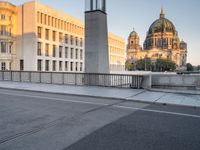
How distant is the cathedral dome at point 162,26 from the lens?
146m

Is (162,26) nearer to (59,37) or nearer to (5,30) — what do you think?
(59,37)

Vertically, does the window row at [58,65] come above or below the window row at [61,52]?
below

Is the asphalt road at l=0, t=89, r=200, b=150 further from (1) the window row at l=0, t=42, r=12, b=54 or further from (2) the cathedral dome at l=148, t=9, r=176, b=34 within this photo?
(2) the cathedral dome at l=148, t=9, r=176, b=34

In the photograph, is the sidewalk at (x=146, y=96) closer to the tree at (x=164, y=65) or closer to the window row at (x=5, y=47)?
the window row at (x=5, y=47)

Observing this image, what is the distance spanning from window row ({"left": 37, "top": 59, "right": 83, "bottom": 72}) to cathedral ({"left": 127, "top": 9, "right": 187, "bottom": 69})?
282 ft

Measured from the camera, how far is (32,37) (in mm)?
48031

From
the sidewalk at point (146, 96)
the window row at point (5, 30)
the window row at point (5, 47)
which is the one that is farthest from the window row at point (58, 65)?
the sidewalk at point (146, 96)

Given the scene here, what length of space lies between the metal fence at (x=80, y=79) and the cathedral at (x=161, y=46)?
125836 mm

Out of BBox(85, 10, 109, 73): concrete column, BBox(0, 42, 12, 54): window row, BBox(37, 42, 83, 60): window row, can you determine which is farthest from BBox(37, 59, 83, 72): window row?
BBox(85, 10, 109, 73): concrete column

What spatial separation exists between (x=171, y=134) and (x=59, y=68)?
178 ft

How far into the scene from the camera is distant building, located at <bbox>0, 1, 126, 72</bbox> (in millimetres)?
47875

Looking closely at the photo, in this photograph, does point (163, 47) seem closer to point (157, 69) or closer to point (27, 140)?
point (157, 69)

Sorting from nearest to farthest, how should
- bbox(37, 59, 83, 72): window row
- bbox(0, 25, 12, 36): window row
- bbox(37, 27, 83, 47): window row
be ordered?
bbox(0, 25, 12, 36): window row → bbox(37, 27, 83, 47): window row → bbox(37, 59, 83, 72): window row

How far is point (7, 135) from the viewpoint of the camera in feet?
15.5
